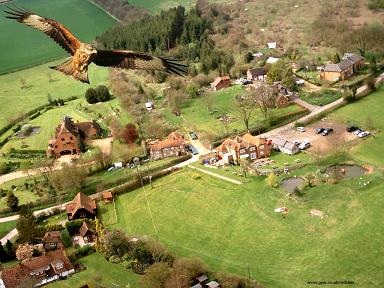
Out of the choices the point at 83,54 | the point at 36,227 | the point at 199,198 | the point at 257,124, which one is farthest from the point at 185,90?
the point at 83,54

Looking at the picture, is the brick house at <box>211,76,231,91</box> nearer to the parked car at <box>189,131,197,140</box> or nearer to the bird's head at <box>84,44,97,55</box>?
the parked car at <box>189,131,197,140</box>

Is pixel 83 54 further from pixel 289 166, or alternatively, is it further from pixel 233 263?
pixel 289 166

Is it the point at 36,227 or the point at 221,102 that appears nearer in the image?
the point at 36,227

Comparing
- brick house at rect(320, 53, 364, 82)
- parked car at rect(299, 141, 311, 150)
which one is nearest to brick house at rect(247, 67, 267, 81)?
brick house at rect(320, 53, 364, 82)

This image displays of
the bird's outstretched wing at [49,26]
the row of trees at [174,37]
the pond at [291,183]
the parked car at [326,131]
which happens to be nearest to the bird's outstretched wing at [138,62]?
the bird's outstretched wing at [49,26]

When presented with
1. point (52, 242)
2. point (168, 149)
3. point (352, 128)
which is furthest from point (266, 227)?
point (352, 128)

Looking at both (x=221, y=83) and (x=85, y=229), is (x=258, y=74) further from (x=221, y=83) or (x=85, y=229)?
(x=85, y=229)
